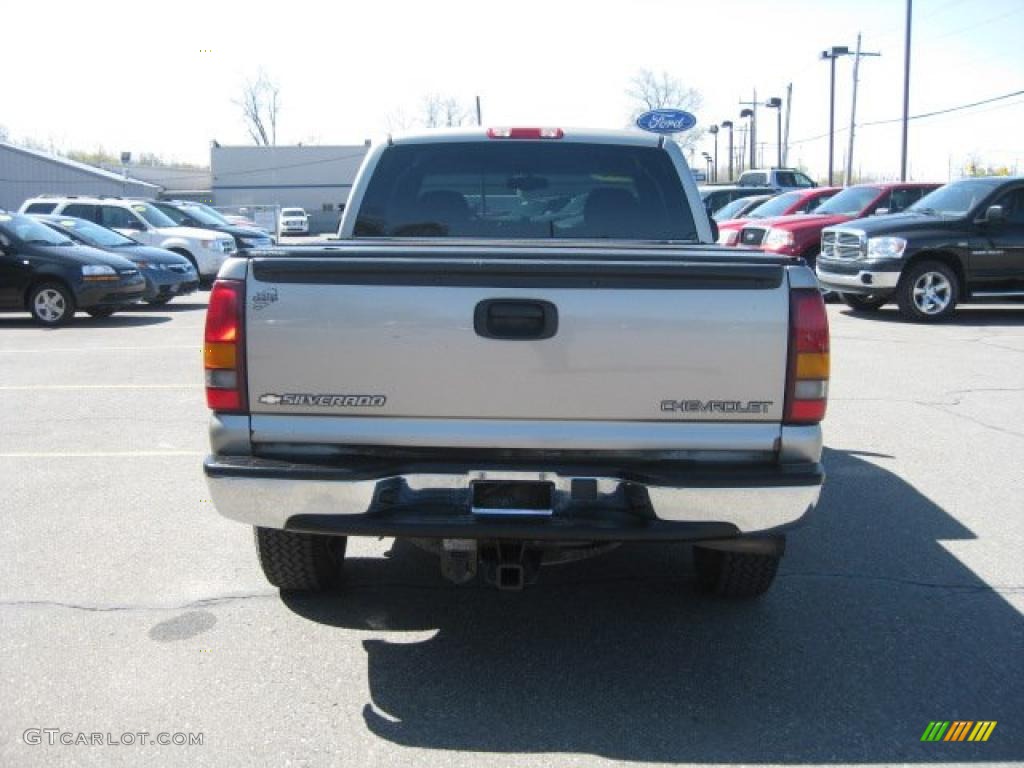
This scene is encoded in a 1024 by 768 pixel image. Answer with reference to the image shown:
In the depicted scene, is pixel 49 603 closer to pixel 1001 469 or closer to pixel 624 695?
pixel 624 695

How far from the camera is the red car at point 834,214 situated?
16312 mm

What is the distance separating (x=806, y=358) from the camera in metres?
3.36

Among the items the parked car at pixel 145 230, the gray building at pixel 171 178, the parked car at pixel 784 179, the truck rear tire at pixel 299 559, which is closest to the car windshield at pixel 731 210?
the parked car at pixel 784 179

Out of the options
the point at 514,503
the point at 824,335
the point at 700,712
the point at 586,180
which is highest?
the point at 586,180

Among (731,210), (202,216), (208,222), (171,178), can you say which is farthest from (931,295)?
(171,178)

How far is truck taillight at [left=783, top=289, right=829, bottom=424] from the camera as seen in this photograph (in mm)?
3352

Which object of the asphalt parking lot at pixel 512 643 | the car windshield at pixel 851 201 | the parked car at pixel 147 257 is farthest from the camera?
the car windshield at pixel 851 201

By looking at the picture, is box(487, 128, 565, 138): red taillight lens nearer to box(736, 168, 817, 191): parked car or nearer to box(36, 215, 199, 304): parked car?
box(36, 215, 199, 304): parked car

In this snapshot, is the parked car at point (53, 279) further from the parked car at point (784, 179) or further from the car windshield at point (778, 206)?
the parked car at point (784, 179)

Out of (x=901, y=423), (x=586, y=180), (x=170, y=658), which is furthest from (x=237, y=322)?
(x=901, y=423)

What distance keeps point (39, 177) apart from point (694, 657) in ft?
184

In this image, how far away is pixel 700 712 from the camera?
3.38 meters

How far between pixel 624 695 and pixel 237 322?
6.13ft

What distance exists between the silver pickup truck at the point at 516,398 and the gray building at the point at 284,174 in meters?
66.6
